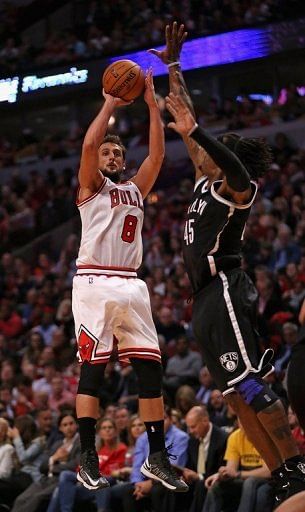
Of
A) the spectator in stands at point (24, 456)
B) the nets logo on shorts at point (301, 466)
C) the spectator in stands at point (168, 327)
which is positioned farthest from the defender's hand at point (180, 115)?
the spectator in stands at point (168, 327)

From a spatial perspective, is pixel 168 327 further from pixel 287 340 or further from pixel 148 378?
pixel 148 378

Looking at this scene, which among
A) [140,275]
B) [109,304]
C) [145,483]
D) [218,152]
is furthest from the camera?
[140,275]

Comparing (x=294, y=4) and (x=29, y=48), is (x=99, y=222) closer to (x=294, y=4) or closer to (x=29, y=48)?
(x=294, y=4)

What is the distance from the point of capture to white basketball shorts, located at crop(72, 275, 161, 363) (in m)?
6.60

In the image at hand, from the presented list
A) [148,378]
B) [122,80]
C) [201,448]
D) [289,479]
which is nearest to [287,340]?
[201,448]

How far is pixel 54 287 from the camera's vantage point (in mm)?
17516

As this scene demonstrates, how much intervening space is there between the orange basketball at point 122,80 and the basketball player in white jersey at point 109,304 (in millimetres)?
63

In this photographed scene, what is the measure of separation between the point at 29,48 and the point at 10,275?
697 cm

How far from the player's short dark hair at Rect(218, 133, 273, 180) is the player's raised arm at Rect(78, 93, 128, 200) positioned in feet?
2.64

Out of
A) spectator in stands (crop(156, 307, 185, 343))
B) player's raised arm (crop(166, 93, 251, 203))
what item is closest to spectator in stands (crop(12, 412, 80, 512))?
spectator in stands (crop(156, 307, 185, 343))

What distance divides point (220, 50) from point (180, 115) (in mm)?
13999

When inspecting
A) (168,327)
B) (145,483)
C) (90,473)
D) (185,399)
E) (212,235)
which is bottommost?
(90,473)

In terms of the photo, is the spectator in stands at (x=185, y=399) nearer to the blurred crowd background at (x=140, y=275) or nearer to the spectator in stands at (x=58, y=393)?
the blurred crowd background at (x=140, y=275)

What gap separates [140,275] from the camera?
1653cm
